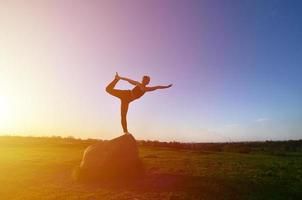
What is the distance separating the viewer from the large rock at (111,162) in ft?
69.5

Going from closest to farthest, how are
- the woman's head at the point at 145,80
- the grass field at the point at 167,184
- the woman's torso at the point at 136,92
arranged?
the grass field at the point at 167,184 < the woman's head at the point at 145,80 < the woman's torso at the point at 136,92

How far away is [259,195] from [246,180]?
3.35m

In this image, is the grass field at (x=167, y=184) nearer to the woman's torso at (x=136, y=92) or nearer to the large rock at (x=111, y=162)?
the large rock at (x=111, y=162)

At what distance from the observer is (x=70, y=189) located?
18.9 metres

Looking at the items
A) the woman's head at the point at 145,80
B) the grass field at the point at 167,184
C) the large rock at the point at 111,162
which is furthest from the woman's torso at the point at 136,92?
the grass field at the point at 167,184

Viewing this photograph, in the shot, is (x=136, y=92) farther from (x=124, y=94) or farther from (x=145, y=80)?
(x=145, y=80)

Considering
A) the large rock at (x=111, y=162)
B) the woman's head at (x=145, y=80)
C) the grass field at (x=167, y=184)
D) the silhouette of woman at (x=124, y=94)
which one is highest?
the woman's head at (x=145, y=80)

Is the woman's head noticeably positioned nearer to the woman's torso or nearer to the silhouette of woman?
the silhouette of woman

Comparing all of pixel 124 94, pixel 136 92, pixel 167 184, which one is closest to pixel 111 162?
pixel 167 184

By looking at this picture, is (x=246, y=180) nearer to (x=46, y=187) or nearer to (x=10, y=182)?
(x=46, y=187)

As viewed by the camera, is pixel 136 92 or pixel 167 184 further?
pixel 136 92

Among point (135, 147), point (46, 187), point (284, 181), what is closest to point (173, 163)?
point (135, 147)

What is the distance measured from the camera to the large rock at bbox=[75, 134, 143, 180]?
21.2 meters

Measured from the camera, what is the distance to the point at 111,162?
70.2ft
